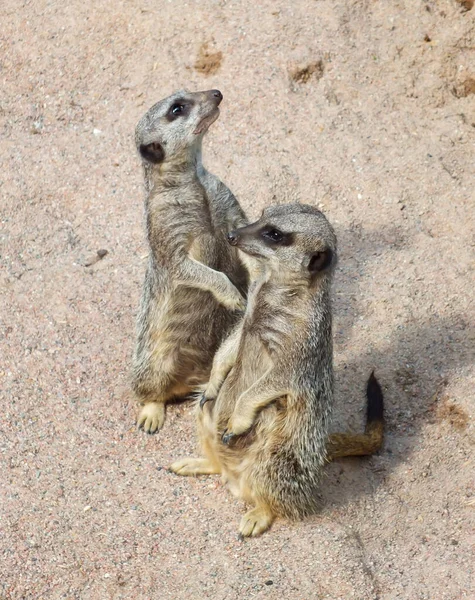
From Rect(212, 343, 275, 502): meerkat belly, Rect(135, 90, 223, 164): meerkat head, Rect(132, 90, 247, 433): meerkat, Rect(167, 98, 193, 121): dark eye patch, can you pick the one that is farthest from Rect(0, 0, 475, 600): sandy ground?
Rect(167, 98, 193, 121): dark eye patch

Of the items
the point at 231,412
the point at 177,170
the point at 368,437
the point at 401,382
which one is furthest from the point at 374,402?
the point at 177,170

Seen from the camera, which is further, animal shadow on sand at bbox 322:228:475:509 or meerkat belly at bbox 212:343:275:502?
animal shadow on sand at bbox 322:228:475:509

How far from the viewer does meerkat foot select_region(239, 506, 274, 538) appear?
3279mm

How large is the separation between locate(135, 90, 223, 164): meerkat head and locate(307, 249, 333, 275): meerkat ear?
0.82 m

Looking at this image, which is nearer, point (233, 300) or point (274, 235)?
point (274, 235)

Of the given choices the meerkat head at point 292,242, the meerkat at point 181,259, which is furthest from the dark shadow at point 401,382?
the meerkat head at point 292,242

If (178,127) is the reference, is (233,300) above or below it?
below

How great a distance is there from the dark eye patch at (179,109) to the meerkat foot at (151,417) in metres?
1.20

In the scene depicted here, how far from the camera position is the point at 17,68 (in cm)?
556

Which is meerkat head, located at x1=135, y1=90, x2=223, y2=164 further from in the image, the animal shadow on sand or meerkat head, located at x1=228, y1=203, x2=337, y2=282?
the animal shadow on sand

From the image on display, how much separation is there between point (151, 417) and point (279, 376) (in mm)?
837

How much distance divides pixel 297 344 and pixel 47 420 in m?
1.18

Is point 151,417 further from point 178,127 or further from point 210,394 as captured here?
point 178,127

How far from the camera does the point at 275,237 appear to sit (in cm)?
311
